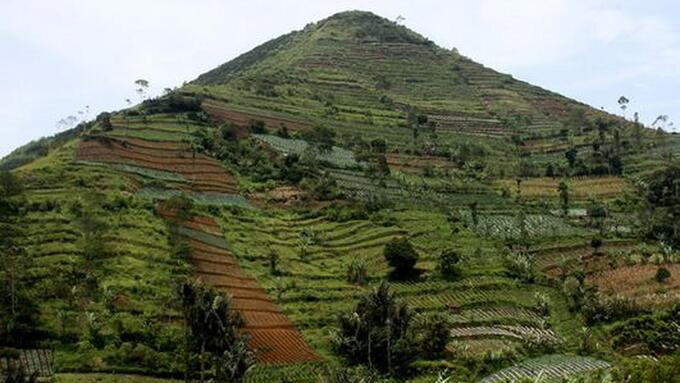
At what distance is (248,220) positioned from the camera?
8494 cm

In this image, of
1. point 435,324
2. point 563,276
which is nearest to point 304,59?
point 563,276

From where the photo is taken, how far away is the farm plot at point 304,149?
11044 cm

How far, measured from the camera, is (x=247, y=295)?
219 feet

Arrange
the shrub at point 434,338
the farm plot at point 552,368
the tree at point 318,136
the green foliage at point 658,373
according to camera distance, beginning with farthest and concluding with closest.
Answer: the tree at point 318,136 < the shrub at point 434,338 < the farm plot at point 552,368 < the green foliage at point 658,373

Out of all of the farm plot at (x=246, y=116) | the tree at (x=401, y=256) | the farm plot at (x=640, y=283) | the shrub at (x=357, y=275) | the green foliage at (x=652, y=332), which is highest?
the farm plot at (x=246, y=116)

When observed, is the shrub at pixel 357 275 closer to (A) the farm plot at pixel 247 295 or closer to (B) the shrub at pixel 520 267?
(A) the farm plot at pixel 247 295

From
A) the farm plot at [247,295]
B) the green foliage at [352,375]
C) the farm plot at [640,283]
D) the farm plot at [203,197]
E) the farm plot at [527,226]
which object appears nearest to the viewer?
the green foliage at [352,375]

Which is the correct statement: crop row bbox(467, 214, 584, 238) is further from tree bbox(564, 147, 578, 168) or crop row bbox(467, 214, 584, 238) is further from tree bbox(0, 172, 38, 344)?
tree bbox(0, 172, 38, 344)

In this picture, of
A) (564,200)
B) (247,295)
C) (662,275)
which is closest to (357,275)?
(247,295)

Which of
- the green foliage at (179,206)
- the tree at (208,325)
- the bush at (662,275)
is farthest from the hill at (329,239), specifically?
the tree at (208,325)

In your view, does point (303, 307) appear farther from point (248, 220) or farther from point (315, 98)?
point (315, 98)

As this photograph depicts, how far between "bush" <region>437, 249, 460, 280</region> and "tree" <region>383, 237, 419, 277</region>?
94.5 inches

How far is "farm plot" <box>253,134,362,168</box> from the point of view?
110 metres

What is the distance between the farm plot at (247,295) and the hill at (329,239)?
0.20m
